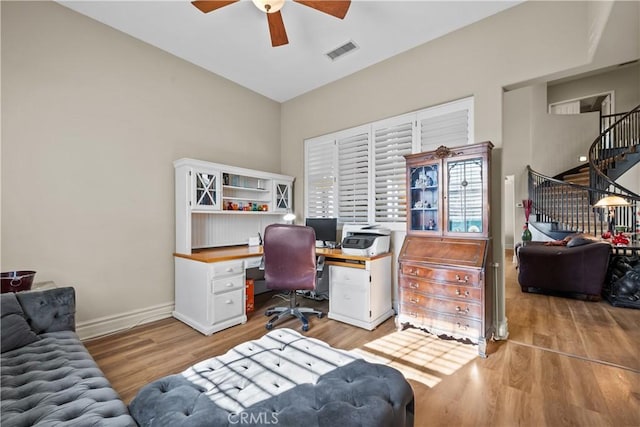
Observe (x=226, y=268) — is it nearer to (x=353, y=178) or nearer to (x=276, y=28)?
(x=353, y=178)

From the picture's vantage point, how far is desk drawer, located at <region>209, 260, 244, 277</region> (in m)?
2.72

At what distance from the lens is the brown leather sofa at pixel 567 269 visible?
364 cm

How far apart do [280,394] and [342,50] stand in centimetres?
346

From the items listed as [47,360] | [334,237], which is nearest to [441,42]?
[334,237]

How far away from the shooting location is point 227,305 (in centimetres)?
283

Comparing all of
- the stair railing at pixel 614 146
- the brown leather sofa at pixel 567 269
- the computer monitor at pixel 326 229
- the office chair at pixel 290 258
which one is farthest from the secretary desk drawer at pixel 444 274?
the stair railing at pixel 614 146

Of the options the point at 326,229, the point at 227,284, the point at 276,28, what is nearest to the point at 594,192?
the point at 326,229

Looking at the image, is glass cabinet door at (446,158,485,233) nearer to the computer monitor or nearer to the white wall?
the computer monitor

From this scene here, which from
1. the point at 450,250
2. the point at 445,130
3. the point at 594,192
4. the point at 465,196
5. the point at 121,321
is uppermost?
the point at 445,130

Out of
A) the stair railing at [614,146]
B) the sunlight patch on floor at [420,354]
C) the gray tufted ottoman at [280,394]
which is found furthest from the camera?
the stair railing at [614,146]

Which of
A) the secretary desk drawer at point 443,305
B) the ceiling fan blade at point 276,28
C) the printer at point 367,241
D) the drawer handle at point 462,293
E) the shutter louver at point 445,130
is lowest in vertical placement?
the secretary desk drawer at point 443,305

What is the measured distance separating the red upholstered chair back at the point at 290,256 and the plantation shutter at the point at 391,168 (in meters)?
1.14

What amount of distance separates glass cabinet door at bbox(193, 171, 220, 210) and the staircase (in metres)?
A: 6.36

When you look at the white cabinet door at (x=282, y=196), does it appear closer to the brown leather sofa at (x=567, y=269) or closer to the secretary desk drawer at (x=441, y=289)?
the secretary desk drawer at (x=441, y=289)
